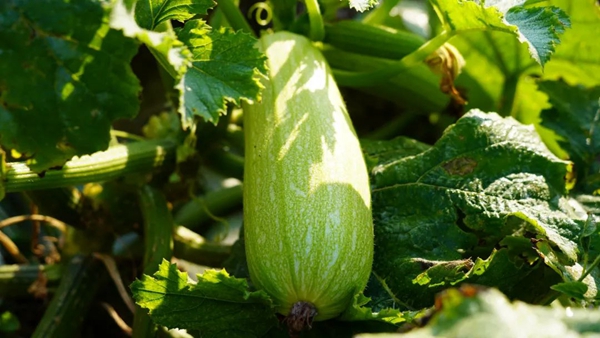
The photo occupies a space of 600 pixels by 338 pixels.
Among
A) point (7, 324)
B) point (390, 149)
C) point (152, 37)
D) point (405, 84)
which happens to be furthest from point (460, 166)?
point (7, 324)

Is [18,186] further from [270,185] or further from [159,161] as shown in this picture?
[270,185]

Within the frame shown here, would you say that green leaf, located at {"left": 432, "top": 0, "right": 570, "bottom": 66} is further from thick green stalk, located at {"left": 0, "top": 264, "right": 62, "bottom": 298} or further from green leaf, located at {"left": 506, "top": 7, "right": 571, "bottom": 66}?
thick green stalk, located at {"left": 0, "top": 264, "right": 62, "bottom": 298}

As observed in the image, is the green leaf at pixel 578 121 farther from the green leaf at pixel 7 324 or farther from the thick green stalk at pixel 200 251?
the green leaf at pixel 7 324

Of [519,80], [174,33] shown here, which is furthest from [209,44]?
[519,80]

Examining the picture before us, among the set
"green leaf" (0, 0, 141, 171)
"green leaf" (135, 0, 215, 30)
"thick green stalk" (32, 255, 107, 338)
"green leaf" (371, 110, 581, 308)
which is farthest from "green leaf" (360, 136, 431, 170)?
"thick green stalk" (32, 255, 107, 338)

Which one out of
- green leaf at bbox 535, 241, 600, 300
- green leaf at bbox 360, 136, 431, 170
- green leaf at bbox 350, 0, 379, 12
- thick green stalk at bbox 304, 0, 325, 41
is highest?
green leaf at bbox 350, 0, 379, 12

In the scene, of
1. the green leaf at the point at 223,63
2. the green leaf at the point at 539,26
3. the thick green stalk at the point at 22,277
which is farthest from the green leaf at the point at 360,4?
the thick green stalk at the point at 22,277
